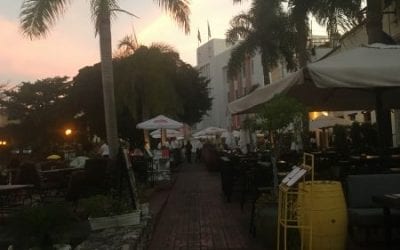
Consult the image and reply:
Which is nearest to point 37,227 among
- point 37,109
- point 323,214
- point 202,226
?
point 323,214

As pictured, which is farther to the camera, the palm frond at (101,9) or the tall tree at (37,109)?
the tall tree at (37,109)

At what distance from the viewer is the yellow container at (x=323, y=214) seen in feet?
19.3

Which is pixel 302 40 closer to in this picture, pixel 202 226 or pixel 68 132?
pixel 202 226

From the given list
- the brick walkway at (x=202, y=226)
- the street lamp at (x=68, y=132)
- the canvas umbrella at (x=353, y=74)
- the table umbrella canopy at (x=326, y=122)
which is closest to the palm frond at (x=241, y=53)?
the table umbrella canopy at (x=326, y=122)

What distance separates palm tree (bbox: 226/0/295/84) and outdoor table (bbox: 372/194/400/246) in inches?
1039

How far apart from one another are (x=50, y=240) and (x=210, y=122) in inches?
3299

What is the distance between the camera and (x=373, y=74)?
7.09 metres

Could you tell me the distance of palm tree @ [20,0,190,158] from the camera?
1413cm

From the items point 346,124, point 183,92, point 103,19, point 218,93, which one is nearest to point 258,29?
point 346,124

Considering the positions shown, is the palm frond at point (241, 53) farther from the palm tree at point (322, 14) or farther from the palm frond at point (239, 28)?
the palm tree at point (322, 14)

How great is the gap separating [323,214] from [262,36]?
3146 centimetres

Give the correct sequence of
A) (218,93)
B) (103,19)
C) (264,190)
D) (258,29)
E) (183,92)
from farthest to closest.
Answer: (218,93) → (183,92) → (258,29) → (103,19) → (264,190)

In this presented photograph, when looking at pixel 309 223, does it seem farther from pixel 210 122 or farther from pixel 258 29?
pixel 210 122

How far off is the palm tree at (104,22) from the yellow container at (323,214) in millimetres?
8435
